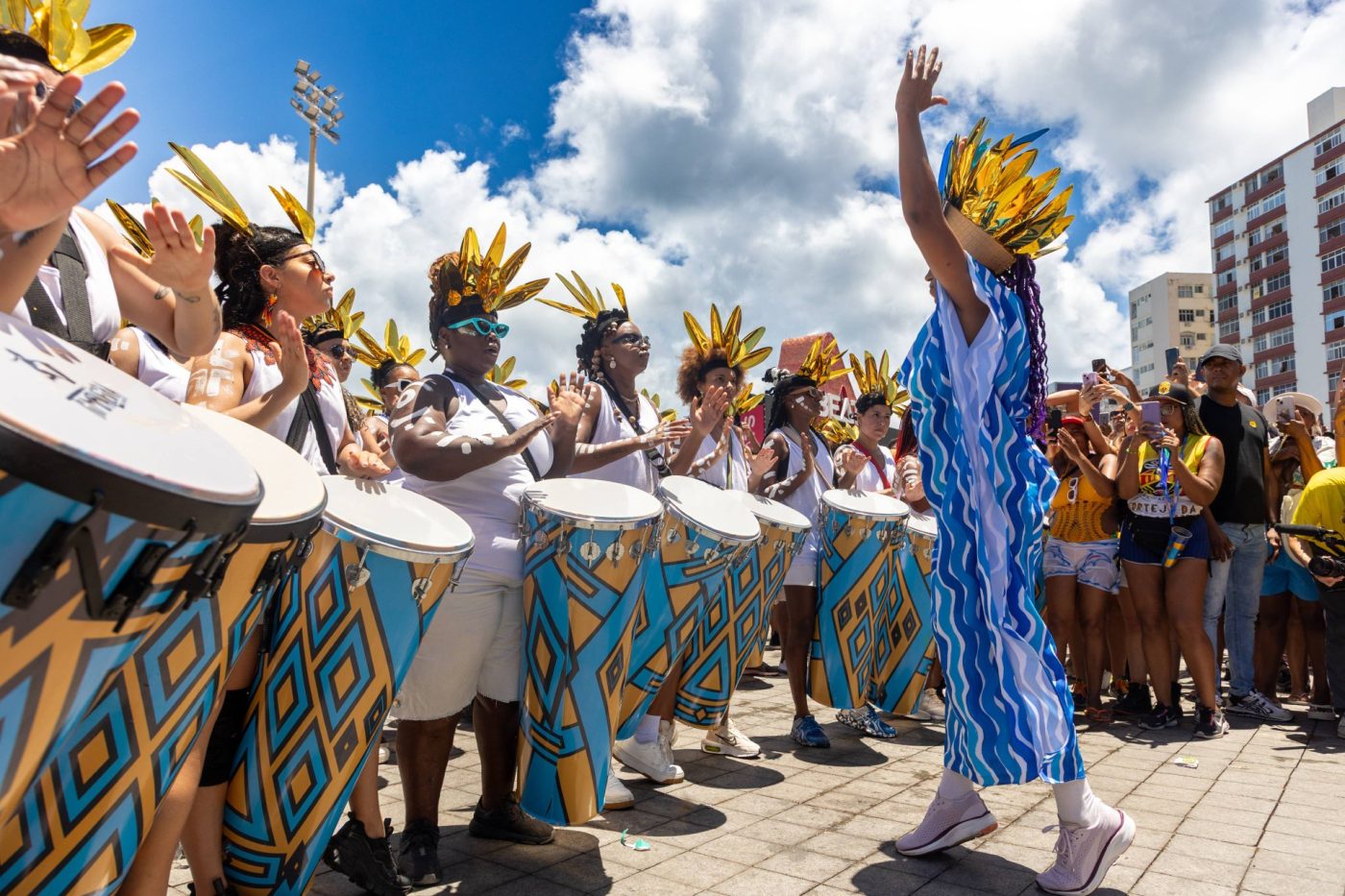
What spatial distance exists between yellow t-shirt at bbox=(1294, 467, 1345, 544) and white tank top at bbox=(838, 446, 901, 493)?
7.50ft

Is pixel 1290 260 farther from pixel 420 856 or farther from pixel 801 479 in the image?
pixel 420 856

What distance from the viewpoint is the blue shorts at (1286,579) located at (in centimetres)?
598

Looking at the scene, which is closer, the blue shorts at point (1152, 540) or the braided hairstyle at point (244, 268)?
the braided hairstyle at point (244, 268)

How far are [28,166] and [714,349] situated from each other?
14.4ft

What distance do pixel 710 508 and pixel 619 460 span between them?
55cm

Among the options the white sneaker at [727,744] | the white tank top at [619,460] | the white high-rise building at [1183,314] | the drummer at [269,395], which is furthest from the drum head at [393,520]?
the white high-rise building at [1183,314]

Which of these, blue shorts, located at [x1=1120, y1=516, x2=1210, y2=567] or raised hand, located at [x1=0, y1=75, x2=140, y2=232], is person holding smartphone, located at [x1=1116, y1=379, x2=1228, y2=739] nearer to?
blue shorts, located at [x1=1120, y1=516, x2=1210, y2=567]

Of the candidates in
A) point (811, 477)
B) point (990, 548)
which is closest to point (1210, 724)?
point (811, 477)

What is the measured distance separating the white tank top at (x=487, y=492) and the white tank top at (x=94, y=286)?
1.05 metres

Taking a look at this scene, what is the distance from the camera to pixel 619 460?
3.95m

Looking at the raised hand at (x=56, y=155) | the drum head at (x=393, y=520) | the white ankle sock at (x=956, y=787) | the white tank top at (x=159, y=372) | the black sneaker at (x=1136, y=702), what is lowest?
the black sneaker at (x=1136, y=702)

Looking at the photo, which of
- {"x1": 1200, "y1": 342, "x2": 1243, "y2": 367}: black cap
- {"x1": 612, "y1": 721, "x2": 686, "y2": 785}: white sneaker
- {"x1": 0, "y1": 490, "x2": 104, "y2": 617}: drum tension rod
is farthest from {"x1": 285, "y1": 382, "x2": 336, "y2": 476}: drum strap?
{"x1": 1200, "y1": 342, "x2": 1243, "y2": 367}: black cap

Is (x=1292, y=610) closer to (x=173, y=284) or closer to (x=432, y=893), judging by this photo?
(x=432, y=893)

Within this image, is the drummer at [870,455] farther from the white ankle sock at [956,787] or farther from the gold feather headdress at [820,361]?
the white ankle sock at [956,787]
